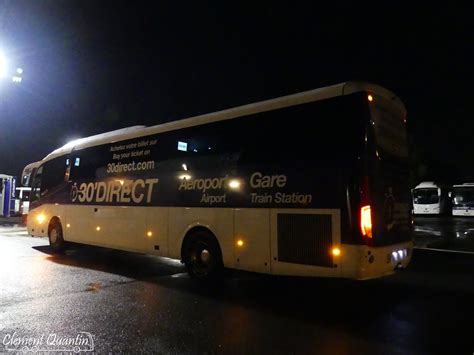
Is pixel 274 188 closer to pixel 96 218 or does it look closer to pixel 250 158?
pixel 250 158

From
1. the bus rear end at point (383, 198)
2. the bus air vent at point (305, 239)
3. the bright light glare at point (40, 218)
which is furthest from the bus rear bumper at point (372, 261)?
the bright light glare at point (40, 218)

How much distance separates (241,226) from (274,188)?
3.19 feet

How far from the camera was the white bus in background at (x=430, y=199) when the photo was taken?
1357 inches

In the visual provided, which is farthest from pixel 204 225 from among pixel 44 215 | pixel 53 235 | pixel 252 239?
pixel 44 215

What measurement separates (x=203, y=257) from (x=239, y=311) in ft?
7.10

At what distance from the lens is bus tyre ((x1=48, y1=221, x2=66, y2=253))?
40.9ft

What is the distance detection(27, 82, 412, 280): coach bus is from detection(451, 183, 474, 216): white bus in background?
2905 centimetres

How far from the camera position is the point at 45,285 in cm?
797

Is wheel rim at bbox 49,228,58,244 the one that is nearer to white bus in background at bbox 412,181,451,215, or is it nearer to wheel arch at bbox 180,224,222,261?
wheel arch at bbox 180,224,222,261

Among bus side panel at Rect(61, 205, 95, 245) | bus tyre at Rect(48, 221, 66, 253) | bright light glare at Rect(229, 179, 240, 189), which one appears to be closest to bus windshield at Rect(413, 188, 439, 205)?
bus tyre at Rect(48, 221, 66, 253)

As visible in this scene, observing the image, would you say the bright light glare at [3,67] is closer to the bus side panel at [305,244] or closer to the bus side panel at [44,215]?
the bus side panel at [44,215]

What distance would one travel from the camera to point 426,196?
34781mm

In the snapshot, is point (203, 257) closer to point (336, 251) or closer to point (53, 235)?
point (336, 251)

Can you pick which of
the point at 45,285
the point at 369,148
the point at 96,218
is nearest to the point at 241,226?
the point at 369,148
